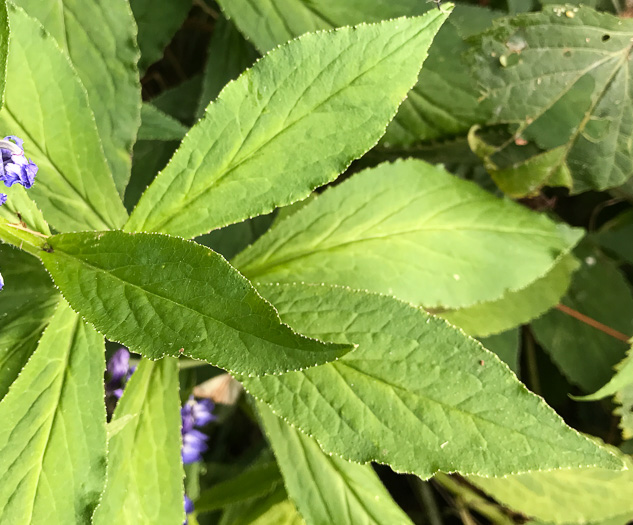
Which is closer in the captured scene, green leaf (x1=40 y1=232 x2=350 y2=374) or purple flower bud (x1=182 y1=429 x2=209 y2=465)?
green leaf (x1=40 y1=232 x2=350 y2=374)

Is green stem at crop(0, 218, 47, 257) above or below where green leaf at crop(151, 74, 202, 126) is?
above

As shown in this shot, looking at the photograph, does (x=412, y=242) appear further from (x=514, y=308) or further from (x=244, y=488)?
(x=244, y=488)

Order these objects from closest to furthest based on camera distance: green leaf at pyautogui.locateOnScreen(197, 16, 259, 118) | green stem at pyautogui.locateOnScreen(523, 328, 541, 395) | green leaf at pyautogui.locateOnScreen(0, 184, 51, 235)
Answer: green leaf at pyautogui.locateOnScreen(0, 184, 51, 235) → green leaf at pyautogui.locateOnScreen(197, 16, 259, 118) → green stem at pyautogui.locateOnScreen(523, 328, 541, 395)

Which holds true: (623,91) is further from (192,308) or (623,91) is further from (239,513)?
(239,513)

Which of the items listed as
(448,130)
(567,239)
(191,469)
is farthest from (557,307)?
(191,469)

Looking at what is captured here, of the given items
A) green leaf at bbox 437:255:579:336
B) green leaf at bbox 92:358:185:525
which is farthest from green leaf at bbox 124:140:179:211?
green leaf at bbox 437:255:579:336

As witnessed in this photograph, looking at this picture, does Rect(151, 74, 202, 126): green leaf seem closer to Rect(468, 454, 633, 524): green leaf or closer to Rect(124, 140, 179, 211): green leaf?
Rect(124, 140, 179, 211): green leaf

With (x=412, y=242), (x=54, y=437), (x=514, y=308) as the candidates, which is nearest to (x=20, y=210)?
(x=54, y=437)

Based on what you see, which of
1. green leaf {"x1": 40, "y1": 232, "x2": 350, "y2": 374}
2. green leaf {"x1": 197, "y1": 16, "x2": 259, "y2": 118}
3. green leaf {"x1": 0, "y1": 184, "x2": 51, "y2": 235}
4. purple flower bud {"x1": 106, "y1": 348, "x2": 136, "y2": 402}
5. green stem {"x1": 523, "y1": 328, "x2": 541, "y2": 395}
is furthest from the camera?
green stem {"x1": 523, "y1": 328, "x2": 541, "y2": 395}
